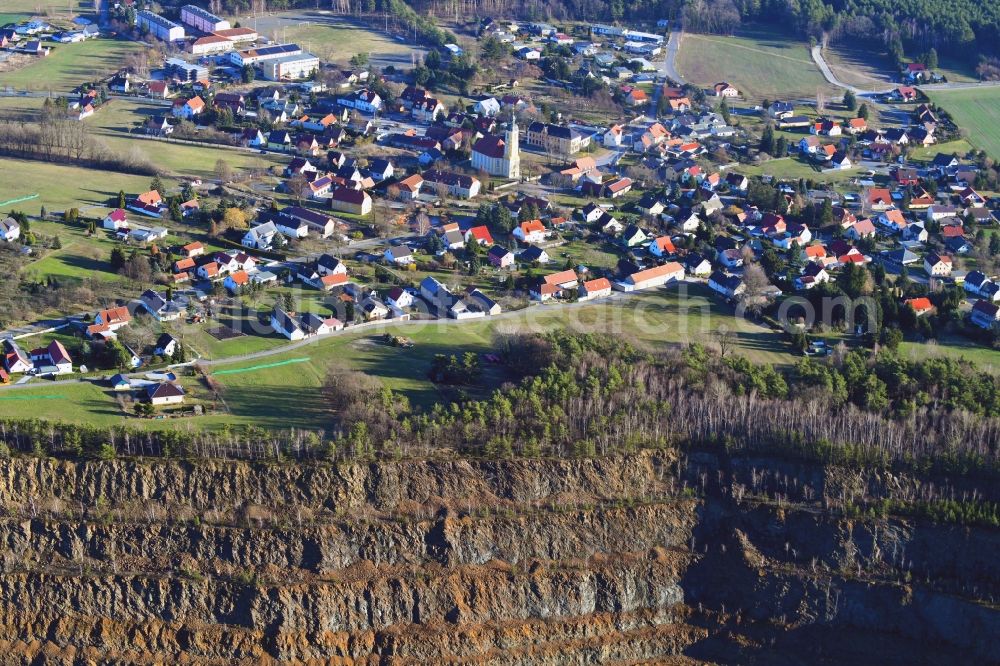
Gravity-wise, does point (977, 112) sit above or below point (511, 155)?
above

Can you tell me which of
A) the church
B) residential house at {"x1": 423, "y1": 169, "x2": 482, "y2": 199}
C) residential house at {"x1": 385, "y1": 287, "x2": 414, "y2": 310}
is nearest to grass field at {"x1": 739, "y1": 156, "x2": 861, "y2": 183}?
the church

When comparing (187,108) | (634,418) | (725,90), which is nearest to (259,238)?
(187,108)

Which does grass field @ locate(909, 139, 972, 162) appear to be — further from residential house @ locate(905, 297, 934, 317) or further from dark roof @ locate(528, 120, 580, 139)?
residential house @ locate(905, 297, 934, 317)

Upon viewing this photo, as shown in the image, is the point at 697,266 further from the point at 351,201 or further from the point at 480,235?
the point at 351,201

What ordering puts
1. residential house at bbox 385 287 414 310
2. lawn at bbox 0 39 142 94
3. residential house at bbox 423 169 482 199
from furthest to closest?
lawn at bbox 0 39 142 94
residential house at bbox 423 169 482 199
residential house at bbox 385 287 414 310

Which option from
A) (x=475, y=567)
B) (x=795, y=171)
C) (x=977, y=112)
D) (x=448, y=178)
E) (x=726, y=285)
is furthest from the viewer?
Answer: (x=977, y=112)

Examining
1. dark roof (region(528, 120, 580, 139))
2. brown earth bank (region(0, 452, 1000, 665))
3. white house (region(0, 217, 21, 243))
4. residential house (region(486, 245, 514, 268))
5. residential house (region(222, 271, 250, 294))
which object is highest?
dark roof (region(528, 120, 580, 139))

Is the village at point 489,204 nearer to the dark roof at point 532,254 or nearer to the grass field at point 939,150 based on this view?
the dark roof at point 532,254

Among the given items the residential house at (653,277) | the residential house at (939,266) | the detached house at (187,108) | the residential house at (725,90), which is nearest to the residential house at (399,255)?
the residential house at (653,277)
